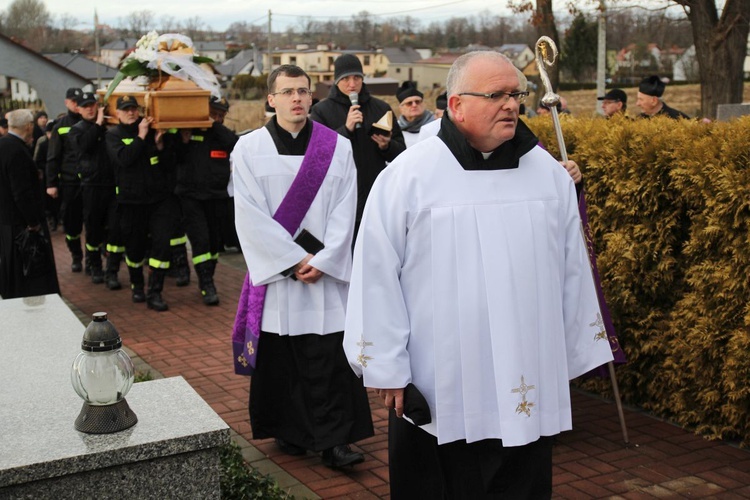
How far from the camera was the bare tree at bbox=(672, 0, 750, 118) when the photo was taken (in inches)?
577

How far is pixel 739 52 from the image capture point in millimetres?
14734

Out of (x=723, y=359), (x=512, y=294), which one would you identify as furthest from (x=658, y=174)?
(x=512, y=294)

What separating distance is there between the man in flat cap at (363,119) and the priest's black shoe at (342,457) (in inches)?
104

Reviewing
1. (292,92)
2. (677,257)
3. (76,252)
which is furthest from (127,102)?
(677,257)

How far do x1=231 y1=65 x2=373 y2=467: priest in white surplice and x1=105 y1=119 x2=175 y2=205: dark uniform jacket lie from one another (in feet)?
13.6

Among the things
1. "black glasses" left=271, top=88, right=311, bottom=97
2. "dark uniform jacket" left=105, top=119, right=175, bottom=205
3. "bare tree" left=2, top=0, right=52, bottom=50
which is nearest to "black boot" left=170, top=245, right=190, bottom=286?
"dark uniform jacket" left=105, top=119, right=175, bottom=205

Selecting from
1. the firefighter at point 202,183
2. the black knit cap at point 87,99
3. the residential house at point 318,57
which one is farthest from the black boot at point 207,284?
the residential house at point 318,57

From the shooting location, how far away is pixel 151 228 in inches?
385

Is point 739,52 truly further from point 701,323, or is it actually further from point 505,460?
point 505,460

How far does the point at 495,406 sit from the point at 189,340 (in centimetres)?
531

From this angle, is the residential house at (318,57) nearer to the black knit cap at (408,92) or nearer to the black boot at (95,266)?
the black boot at (95,266)

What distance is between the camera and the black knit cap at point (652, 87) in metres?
9.13

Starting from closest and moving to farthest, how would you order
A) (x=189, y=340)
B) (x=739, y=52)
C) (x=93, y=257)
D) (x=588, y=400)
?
(x=588, y=400) → (x=189, y=340) → (x=93, y=257) → (x=739, y=52)

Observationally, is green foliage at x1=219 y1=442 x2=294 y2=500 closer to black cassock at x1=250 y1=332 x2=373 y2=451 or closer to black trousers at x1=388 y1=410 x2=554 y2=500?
black cassock at x1=250 y1=332 x2=373 y2=451
